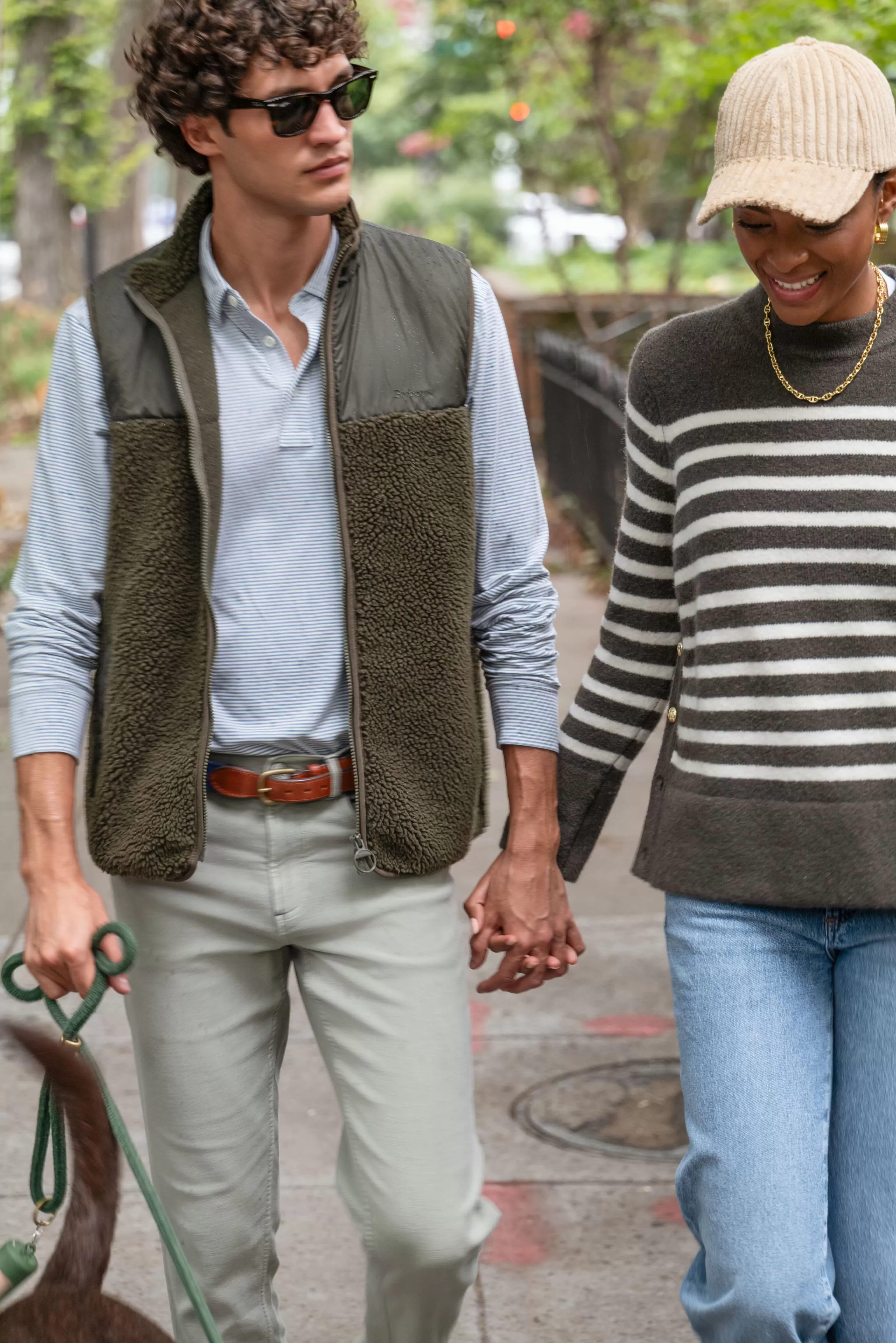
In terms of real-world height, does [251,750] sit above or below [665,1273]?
above

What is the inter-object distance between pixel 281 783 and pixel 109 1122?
1.93 feet

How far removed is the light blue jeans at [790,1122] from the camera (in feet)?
7.75

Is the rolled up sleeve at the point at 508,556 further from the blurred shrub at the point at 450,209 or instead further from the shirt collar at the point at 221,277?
the blurred shrub at the point at 450,209

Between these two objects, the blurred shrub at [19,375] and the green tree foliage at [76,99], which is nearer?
the blurred shrub at [19,375]

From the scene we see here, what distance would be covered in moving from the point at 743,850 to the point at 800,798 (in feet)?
0.35

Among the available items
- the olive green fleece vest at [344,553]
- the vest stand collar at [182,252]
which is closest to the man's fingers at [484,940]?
the olive green fleece vest at [344,553]

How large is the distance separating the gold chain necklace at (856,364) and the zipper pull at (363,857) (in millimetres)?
918

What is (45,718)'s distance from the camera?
274cm

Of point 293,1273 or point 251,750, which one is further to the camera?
point 293,1273

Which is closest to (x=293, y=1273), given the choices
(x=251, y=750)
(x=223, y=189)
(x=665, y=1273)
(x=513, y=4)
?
(x=665, y=1273)

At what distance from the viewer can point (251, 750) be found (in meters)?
2.76

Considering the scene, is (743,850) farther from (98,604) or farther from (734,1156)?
(98,604)

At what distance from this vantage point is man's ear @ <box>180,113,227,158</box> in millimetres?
2719

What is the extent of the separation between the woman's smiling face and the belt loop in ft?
3.06
